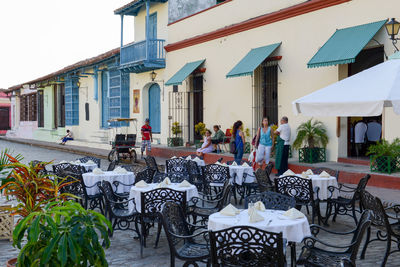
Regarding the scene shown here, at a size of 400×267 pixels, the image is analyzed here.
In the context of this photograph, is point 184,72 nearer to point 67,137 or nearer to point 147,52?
point 147,52

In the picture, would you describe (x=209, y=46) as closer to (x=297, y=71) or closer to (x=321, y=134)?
(x=297, y=71)

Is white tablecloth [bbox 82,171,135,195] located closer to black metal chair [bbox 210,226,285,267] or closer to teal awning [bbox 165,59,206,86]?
black metal chair [bbox 210,226,285,267]

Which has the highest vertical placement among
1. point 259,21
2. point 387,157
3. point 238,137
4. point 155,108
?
point 259,21

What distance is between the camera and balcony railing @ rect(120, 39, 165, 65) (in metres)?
20.2

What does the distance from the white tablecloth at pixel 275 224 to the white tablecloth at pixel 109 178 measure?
3.90 metres

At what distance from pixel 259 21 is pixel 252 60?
1.43 meters

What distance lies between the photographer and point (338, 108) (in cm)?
615

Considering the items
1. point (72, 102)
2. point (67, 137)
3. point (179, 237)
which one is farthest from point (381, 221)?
point (72, 102)

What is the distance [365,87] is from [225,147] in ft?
33.5

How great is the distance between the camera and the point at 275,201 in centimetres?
568

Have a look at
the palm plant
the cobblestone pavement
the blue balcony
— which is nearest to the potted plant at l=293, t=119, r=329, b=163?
the palm plant

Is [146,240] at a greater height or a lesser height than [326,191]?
lesser

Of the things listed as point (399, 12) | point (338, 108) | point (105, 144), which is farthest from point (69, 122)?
point (338, 108)

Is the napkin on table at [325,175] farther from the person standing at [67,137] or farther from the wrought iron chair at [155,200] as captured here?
the person standing at [67,137]
